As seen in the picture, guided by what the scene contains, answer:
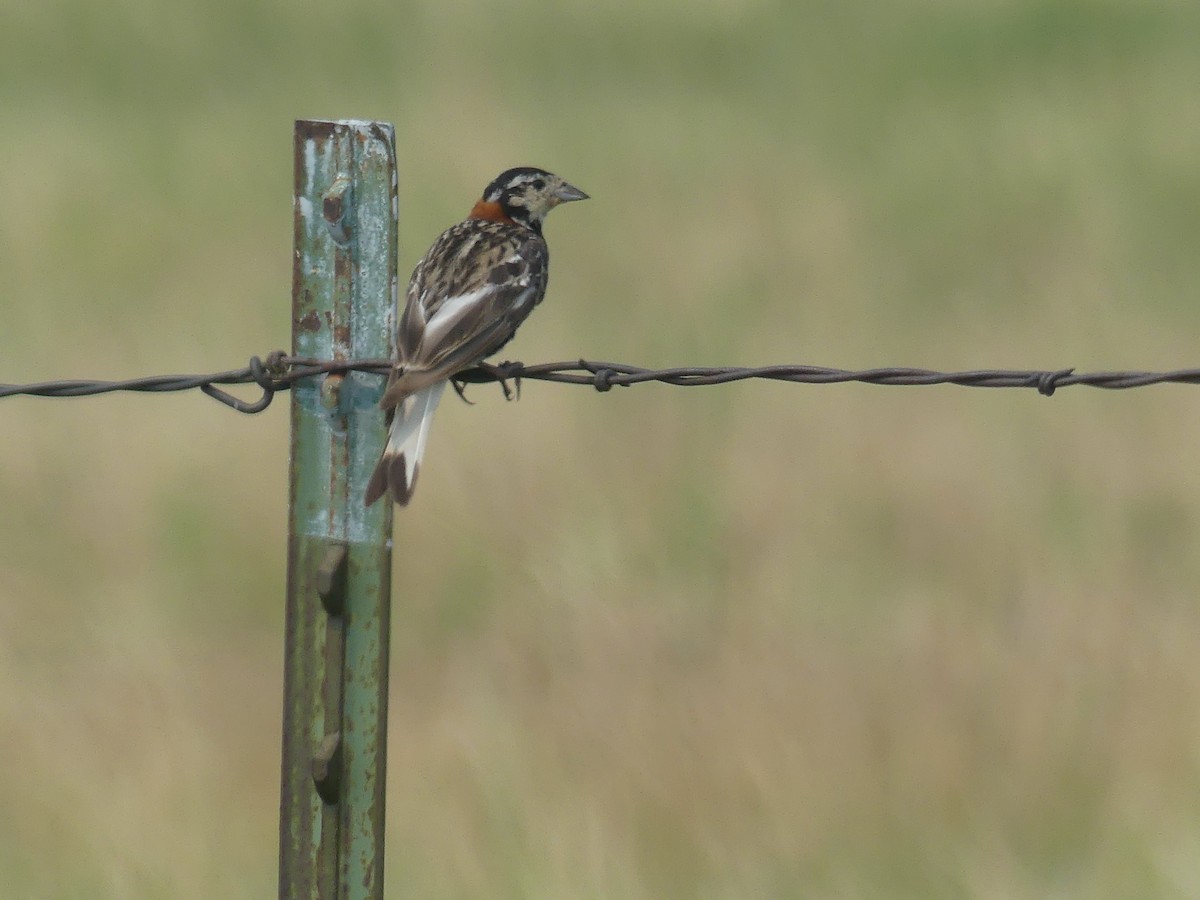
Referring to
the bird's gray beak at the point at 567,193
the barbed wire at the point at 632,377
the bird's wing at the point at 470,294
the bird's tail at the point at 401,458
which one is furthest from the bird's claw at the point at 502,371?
the bird's gray beak at the point at 567,193

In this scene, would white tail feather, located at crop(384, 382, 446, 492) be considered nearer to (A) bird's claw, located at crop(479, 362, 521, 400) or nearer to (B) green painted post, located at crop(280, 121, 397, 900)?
(B) green painted post, located at crop(280, 121, 397, 900)

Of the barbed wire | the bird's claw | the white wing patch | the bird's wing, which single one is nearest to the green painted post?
the barbed wire

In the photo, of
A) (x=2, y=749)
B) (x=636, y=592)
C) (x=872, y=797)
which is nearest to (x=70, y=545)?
(x=2, y=749)

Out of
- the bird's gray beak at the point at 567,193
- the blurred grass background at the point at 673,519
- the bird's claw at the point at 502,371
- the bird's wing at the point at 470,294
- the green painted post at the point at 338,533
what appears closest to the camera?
the green painted post at the point at 338,533

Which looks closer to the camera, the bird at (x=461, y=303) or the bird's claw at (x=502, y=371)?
the bird at (x=461, y=303)

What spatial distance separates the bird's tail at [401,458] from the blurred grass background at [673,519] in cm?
238

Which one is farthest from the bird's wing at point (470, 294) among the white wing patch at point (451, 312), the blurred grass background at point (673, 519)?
the blurred grass background at point (673, 519)

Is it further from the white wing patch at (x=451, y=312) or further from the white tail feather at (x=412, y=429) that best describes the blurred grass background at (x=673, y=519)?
the white tail feather at (x=412, y=429)

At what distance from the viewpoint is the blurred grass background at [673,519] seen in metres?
6.98

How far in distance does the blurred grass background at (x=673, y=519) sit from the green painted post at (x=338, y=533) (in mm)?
1984

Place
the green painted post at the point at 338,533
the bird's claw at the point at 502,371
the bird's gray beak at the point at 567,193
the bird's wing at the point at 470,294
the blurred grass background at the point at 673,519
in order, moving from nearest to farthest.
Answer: the green painted post at the point at 338,533
the bird's wing at the point at 470,294
the bird's claw at the point at 502,371
the blurred grass background at the point at 673,519
the bird's gray beak at the point at 567,193

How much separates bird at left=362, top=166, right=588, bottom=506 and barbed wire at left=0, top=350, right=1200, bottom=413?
0.76 ft

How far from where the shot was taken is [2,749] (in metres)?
7.34

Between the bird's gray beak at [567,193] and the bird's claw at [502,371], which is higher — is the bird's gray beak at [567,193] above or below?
above
